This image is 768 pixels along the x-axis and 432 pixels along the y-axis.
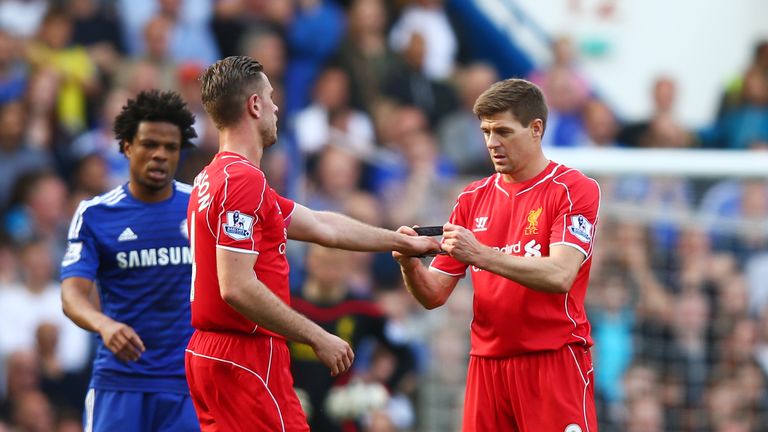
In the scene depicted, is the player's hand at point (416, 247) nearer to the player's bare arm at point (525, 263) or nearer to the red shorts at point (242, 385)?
the player's bare arm at point (525, 263)

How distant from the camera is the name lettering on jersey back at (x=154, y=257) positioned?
22.5 ft

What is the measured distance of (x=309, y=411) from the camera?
870cm

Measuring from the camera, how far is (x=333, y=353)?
556 cm

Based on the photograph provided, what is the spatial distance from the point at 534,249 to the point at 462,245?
1.32ft

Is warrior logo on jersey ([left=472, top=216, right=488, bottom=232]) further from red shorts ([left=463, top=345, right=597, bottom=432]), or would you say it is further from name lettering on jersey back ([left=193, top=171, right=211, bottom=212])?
name lettering on jersey back ([left=193, top=171, right=211, bottom=212])

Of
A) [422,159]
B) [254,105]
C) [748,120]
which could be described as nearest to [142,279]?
[254,105]

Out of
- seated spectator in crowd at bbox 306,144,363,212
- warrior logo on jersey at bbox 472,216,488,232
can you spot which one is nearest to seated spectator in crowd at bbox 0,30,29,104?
seated spectator in crowd at bbox 306,144,363,212

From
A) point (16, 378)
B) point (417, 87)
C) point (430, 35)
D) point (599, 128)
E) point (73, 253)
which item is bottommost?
point (16, 378)

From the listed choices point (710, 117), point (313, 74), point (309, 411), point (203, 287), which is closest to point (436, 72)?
point (313, 74)

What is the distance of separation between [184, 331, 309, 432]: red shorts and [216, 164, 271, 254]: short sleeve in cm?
46

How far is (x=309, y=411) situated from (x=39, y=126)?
16.0 ft

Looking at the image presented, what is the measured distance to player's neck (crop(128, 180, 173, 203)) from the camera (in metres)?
6.99

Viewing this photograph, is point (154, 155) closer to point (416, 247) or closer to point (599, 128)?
point (416, 247)

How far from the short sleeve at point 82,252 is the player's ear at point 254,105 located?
1578mm
